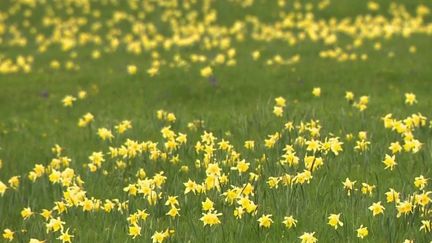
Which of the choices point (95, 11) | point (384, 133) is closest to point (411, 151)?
point (384, 133)

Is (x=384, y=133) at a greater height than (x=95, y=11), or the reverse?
(x=95, y=11)

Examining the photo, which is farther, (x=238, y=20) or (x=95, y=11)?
(x=95, y=11)

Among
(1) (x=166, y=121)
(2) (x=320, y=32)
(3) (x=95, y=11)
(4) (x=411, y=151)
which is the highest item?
(3) (x=95, y=11)

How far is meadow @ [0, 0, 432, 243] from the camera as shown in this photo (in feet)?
21.9

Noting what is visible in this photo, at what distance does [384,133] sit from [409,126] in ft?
3.13

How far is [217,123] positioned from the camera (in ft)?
36.4

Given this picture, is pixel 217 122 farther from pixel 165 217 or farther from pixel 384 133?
pixel 165 217

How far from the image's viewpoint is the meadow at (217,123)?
6.66 m

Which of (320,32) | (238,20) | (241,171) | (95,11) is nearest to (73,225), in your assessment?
(241,171)

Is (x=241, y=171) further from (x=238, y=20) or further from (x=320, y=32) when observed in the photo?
(x=238, y=20)

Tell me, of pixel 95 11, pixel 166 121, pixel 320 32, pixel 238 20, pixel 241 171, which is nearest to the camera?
pixel 241 171

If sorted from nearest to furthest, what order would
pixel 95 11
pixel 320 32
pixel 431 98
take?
pixel 431 98 → pixel 320 32 → pixel 95 11

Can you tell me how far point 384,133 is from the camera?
9.59m

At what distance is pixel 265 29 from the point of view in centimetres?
2145
